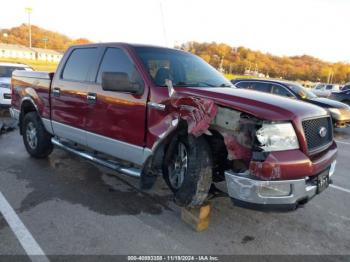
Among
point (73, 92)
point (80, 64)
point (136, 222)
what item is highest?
point (80, 64)

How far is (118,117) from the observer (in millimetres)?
4293

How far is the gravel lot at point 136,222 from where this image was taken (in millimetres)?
3354

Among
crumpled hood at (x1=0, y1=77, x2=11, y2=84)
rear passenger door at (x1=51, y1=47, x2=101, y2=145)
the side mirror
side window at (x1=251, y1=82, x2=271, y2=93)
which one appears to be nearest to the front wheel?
the side mirror

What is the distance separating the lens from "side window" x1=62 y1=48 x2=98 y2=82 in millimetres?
5004

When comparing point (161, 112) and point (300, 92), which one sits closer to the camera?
point (161, 112)

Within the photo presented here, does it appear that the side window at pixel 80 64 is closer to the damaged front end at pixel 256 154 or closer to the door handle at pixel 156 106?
Result: the door handle at pixel 156 106

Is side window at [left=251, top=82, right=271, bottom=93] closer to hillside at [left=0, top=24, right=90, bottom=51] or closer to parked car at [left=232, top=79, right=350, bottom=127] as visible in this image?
parked car at [left=232, top=79, right=350, bottom=127]

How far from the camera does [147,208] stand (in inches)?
166

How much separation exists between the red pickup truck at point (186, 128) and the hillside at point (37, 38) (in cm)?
10072

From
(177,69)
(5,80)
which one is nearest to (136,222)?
(177,69)

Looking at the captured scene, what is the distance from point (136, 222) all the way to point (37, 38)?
116238 millimetres

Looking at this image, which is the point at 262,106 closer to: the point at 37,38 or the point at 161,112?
the point at 161,112

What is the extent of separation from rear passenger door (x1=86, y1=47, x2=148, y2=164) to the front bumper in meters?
1.28

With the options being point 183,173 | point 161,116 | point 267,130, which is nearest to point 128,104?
point 161,116
